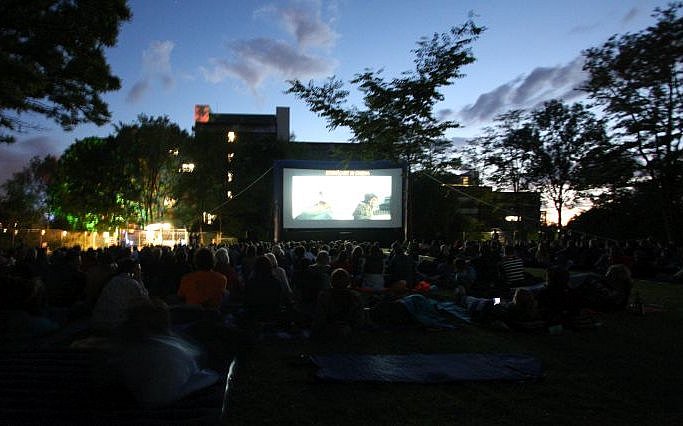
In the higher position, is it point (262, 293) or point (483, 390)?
point (262, 293)

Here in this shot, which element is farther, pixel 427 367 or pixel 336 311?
pixel 336 311

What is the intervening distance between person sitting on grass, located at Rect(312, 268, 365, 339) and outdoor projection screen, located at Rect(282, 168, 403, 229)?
48.4 feet

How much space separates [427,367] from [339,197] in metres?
16.1

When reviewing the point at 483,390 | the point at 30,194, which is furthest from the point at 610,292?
the point at 30,194

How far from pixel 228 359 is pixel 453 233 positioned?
38.2m

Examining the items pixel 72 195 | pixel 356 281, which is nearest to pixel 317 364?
pixel 356 281

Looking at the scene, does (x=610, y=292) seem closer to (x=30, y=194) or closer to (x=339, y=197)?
(x=339, y=197)

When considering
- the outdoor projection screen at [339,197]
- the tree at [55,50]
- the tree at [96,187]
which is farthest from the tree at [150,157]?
the tree at [55,50]

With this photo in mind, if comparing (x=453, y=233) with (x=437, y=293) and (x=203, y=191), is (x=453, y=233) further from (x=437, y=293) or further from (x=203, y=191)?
(x=437, y=293)

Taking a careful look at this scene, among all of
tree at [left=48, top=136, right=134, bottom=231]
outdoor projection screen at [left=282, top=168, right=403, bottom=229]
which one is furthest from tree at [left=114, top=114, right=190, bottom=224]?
outdoor projection screen at [left=282, top=168, right=403, bottom=229]

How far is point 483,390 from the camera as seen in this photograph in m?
3.96

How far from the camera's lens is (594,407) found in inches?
142

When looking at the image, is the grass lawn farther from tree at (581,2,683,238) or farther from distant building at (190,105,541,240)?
tree at (581,2,683,238)

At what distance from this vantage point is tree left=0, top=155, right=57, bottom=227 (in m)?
48.8
